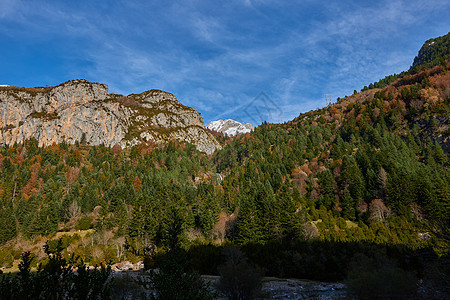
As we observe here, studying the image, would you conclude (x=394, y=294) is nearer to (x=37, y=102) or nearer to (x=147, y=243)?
(x=147, y=243)

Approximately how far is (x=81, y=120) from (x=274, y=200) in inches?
6075

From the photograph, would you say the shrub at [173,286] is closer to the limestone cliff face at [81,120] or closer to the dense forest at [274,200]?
the dense forest at [274,200]

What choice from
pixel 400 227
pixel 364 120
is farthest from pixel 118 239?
pixel 364 120

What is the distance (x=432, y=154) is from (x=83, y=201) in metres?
110

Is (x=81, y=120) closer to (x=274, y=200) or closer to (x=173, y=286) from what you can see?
(x=274, y=200)

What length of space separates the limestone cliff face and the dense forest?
105 feet

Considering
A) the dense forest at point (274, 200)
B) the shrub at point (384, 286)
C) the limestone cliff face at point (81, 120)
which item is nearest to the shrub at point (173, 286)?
the dense forest at point (274, 200)

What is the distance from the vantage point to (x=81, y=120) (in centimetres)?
16675

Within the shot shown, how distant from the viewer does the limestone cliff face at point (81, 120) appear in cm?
16300

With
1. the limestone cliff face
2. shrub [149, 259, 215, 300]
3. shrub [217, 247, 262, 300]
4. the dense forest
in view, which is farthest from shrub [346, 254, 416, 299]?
the limestone cliff face

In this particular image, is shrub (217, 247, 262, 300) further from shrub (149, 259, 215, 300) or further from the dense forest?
shrub (149, 259, 215, 300)

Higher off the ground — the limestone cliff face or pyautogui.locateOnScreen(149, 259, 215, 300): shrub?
the limestone cliff face

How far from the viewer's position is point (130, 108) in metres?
190

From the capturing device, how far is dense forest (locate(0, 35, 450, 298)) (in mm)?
39344
